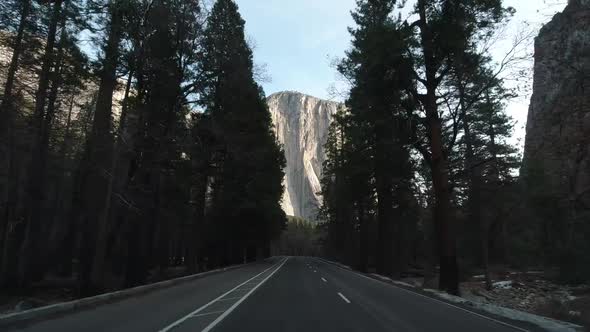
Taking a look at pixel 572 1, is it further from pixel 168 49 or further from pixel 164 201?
pixel 164 201

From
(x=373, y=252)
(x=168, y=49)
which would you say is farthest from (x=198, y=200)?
(x=373, y=252)

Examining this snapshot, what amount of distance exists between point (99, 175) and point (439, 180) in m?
14.3

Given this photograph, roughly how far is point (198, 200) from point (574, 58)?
90.1ft

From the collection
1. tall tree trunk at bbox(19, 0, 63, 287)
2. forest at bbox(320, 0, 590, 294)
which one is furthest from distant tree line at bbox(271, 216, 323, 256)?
tall tree trunk at bbox(19, 0, 63, 287)

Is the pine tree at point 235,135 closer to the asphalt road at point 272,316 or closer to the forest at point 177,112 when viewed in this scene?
the forest at point 177,112

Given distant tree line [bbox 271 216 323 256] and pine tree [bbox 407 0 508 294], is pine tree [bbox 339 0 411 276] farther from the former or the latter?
distant tree line [bbox 271 216 323 256]

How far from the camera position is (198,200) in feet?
110

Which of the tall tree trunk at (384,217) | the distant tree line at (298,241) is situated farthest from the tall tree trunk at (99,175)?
the distant tree line at (298,241)

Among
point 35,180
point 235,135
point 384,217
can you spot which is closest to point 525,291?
point 384,217

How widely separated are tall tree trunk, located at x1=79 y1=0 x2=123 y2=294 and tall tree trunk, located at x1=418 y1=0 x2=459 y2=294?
12680 mm

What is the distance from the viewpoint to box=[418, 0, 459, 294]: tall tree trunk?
60.3 feet

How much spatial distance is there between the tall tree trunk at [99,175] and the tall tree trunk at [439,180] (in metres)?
12.7

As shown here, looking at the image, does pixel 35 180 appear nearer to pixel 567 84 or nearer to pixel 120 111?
pixel 120 111

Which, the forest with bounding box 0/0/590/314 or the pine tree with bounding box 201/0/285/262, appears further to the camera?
the pine tree with bounding box 201/0/285/262
